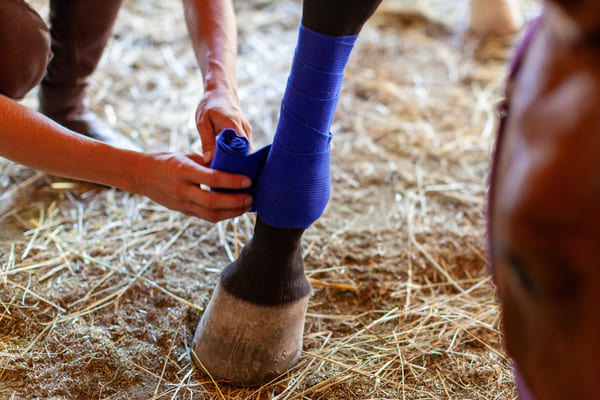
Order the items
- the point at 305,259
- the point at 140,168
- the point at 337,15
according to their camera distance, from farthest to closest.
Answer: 1. the point at 305,259
2. the point at 140,168
3. the point at 337,15

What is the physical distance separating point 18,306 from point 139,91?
1109mm

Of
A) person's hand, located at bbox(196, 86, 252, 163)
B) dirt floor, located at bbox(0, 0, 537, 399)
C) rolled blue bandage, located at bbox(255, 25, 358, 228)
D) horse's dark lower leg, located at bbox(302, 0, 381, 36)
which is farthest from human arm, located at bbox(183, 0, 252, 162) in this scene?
dirt floor, located at bbox(0, 0, 537, 399)

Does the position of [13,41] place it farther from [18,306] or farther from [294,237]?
[294,237]

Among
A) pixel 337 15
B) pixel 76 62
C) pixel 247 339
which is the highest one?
pixel 337 15

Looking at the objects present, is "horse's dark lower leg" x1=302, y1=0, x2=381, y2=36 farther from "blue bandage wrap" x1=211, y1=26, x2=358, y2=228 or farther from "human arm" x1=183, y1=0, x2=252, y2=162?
"human arm" x1=183, y1=0, x2=252, y2=162

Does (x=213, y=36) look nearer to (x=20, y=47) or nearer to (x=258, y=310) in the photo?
(x=20, y=47)

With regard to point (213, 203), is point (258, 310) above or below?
below

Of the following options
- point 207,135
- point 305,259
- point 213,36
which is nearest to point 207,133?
point 207,135

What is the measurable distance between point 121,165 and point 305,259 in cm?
53

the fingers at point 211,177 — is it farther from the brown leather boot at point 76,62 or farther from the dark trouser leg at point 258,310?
the brown leather boot at point 76,62

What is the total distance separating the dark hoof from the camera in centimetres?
93

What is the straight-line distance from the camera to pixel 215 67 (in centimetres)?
108

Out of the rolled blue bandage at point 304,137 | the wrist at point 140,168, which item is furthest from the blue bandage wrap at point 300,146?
the wrist at point 140,168

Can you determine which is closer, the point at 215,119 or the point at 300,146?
the point at 300,146
